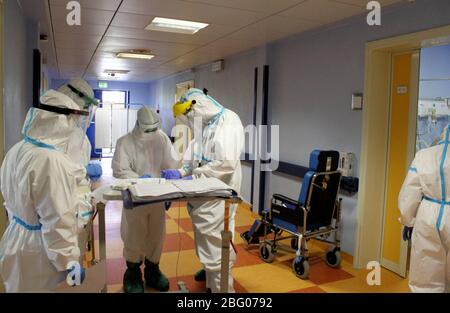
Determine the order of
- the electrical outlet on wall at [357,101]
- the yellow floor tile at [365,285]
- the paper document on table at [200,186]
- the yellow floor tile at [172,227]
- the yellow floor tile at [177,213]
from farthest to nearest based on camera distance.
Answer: the yellow floor tile at [177,213] → the yellow floor tile at [172,227] → the electrical outlet on wall at [357,101] → the yellow floor tile at [365,285] → the paper document on table at [200,186]

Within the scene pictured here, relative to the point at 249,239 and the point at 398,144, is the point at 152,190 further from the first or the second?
the point at 398,144

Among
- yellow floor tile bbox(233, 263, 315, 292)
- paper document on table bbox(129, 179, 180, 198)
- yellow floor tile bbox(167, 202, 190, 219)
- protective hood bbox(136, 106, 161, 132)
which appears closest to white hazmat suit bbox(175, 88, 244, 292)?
protective hood bbox(136, 106, 161, 132)

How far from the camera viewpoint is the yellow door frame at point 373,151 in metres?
3.18

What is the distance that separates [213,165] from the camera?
2.45m

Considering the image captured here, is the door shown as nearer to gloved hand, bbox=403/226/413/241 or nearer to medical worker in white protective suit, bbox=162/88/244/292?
gloved hand, bbox=403/226/413/241

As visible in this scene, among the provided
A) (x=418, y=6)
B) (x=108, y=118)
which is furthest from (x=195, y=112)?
(x=108, y=118)

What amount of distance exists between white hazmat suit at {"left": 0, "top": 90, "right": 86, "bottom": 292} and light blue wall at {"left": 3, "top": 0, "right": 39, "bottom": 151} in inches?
31.4

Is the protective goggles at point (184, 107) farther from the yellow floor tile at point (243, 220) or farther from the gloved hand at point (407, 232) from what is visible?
the yellow floor tile at point (243, 220)

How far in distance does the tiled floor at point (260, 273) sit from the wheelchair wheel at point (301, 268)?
0.04 metres

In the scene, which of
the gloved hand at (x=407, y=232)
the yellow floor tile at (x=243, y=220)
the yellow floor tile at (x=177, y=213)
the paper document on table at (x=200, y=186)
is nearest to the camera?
the paper document on table at (x=200, y=186)

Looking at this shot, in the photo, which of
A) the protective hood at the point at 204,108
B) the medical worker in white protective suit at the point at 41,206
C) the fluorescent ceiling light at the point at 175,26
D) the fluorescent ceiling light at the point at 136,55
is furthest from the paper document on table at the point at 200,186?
the fluorescent ceiling light at the point at 136,55

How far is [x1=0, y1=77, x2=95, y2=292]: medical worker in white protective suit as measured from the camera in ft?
5.01

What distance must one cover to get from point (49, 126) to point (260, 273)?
7.42 feet
